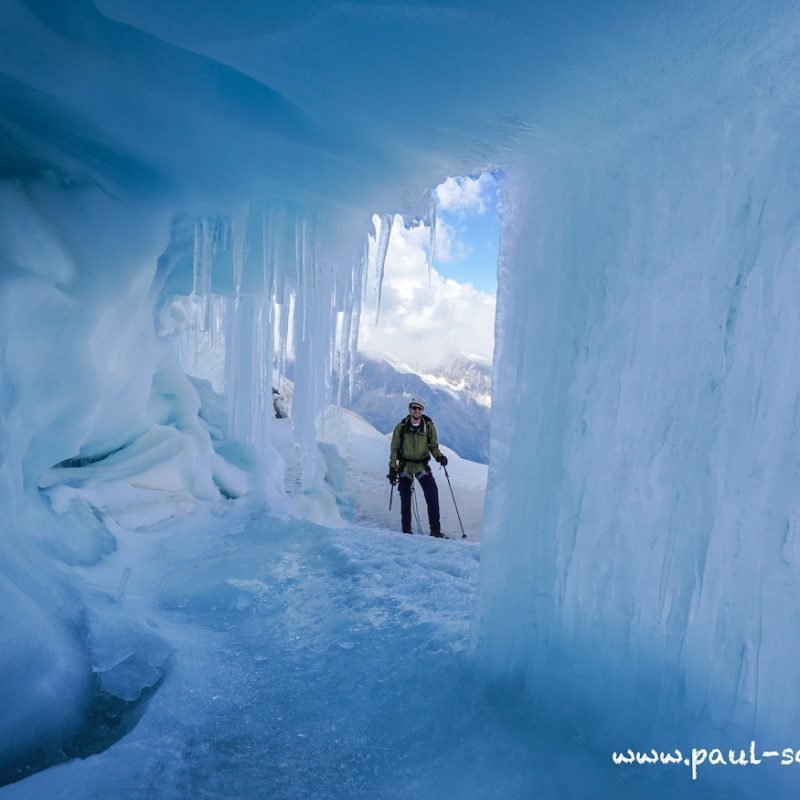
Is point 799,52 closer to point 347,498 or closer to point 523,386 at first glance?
point 523,386

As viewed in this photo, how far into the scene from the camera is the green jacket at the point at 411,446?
22.5ft

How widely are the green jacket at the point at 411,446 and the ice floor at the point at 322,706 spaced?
2.09 m

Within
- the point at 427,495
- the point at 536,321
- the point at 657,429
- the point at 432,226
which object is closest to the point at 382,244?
the point at 432,226

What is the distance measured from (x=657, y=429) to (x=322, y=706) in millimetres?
2204

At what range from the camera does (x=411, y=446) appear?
22.5 ft

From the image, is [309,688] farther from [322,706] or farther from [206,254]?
[206,254]

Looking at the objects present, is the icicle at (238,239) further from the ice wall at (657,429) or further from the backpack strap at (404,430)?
the backpack strap at (404,430)

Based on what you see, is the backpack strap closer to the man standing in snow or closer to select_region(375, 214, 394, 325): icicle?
the man standing in snow

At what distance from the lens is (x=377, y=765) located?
7.80ft

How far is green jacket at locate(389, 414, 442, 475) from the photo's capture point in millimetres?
6844

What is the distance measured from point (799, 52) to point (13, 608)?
4.22 m

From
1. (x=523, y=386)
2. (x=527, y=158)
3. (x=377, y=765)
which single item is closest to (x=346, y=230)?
(x=527, y=158)

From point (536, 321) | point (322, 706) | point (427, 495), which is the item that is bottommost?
point (322, 706)

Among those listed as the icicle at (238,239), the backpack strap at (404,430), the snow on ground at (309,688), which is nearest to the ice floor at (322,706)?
the snow on ground at (309,688)
